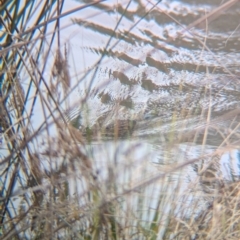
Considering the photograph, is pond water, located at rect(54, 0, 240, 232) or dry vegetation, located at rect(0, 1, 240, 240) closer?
dry vegetation, located at rect(0, 1, 240, 240)

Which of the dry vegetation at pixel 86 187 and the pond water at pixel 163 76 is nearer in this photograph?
the dry vegetation at pixel 86 187

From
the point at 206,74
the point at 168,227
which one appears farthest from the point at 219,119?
the point at 168,227

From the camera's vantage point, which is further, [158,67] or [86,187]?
[158,67]

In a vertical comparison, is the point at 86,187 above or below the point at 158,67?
below

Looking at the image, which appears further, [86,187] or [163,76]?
[163,76]

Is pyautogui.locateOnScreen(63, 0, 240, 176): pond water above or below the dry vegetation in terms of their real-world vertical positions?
above

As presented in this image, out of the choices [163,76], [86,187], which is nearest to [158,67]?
[163,76]

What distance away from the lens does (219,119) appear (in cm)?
95

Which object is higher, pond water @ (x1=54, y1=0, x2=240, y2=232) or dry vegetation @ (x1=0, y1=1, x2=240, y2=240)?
pond water @ (x1=54, y1=0, x2=240, y2=232)

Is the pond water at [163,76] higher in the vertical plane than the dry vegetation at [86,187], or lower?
higher

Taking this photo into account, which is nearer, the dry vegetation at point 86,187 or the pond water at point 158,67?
the dry vegetation at point 86,187

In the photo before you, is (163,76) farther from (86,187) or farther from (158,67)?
(86,187)

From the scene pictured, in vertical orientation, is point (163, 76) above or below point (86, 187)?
above

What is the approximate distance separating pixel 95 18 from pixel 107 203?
1.59ft
